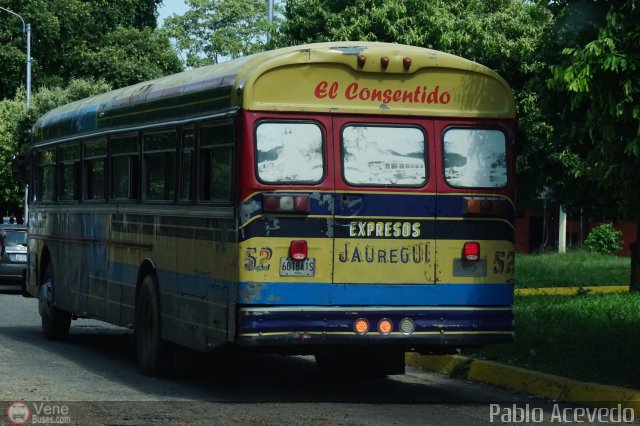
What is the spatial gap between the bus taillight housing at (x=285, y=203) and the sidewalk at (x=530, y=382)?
2.69 meters

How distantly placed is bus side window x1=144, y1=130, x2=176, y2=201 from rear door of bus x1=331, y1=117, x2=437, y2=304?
7.29 ft

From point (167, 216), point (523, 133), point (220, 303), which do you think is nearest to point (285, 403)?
point (220, 303)

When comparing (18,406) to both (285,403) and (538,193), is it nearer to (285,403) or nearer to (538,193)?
(285,403)

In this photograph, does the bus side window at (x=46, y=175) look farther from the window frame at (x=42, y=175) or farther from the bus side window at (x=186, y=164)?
the bus side window at (x=186, y=164)

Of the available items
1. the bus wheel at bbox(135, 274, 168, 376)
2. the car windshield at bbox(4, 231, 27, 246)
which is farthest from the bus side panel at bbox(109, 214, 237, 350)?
the car windshield at bbox(4, 231, 27, 246)

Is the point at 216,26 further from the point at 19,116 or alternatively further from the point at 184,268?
the point at 184,268

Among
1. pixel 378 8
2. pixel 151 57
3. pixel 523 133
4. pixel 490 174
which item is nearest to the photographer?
pixel 490 174

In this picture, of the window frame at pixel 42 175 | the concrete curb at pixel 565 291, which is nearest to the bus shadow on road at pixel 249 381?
the window frame at pixel 42 175

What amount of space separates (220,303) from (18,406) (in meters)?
1.88

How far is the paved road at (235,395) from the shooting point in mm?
10789

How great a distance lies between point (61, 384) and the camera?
504 inches

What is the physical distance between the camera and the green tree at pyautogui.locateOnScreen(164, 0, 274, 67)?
303 ft

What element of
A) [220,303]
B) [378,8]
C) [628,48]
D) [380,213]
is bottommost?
[220,303]

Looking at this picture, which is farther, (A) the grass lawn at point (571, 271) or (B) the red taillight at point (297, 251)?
(A) the grass lawn at point (571, 271)
